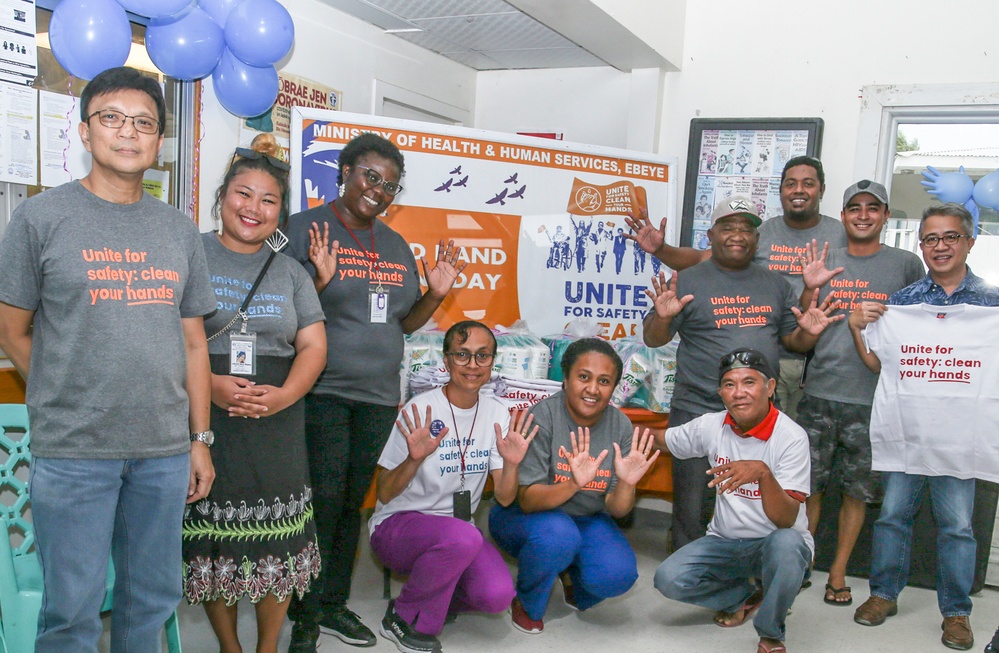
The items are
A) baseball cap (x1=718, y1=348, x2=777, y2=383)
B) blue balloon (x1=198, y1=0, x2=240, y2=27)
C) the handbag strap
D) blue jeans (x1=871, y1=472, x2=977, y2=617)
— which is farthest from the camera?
blue balloon (x1=198, y1=0, x2=240, y2=27)

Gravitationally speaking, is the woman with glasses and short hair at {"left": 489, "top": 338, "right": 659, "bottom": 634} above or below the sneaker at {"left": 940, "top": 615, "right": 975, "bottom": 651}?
above

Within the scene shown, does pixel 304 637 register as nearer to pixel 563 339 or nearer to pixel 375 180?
pixel 375 180

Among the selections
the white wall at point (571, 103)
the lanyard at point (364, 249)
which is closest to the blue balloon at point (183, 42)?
the lanyard at point (364, 249)

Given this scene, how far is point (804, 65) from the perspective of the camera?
184 inches

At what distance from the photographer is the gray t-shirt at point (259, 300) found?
2.17m

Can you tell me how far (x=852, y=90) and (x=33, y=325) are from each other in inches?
166

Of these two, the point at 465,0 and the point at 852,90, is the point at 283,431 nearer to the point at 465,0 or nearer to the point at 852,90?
the point at 465,0

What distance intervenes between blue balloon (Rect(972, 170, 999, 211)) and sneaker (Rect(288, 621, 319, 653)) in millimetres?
3563

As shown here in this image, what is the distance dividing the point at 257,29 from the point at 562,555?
218cm

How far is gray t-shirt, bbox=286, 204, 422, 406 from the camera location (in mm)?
2584

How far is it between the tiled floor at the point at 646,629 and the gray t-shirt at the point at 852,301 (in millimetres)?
856

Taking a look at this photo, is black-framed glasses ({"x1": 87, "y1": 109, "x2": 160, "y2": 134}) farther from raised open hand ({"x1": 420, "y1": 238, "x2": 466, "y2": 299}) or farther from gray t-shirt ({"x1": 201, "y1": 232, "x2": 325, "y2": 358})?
raised open hand ({"x1": 420, "y1": 238, "x2": 466, "y2": 299})

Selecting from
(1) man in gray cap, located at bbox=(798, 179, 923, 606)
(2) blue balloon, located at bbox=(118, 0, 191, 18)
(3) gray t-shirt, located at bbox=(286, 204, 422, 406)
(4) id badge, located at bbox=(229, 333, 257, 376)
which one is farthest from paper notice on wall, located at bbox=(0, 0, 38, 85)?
(1) man in gray cap, located at bbox=(798, 179, 923, 606)

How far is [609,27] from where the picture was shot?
4293mm
